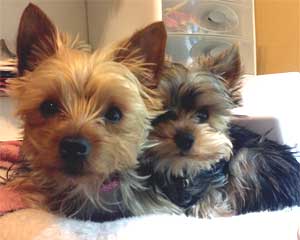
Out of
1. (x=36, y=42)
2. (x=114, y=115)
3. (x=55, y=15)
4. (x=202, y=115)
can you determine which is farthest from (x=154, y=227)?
(x=55, y=15)

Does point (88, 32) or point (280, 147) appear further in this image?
point (88, 32)

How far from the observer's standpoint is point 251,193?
146 centimetres

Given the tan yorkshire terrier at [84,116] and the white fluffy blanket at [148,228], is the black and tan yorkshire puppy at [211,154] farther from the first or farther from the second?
the white fluffy blanket at [148,228]

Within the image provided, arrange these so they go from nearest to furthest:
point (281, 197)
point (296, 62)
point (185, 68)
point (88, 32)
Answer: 1. point (185, 68)
2. point (281, 197)
3. point (88, 32)
4. point (296, 62)

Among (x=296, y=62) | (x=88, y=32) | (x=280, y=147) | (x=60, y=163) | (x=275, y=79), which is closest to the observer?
(x=60, y=163)

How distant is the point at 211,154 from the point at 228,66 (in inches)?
10.9

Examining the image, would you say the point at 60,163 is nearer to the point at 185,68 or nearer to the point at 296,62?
the point at 185,68

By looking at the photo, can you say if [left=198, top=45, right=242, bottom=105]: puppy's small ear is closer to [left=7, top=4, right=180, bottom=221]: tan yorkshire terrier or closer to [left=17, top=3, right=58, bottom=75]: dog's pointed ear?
[left=7, top=4, right=180, bottom=221]: tan yorkshire terrier

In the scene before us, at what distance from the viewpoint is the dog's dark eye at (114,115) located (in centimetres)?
115

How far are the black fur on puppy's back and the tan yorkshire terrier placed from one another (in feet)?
1.09

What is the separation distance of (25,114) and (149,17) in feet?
3.49

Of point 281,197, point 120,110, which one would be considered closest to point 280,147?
point 281,197

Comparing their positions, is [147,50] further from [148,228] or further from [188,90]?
[148,228]

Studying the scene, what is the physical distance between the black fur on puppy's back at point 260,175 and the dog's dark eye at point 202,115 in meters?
0.19
